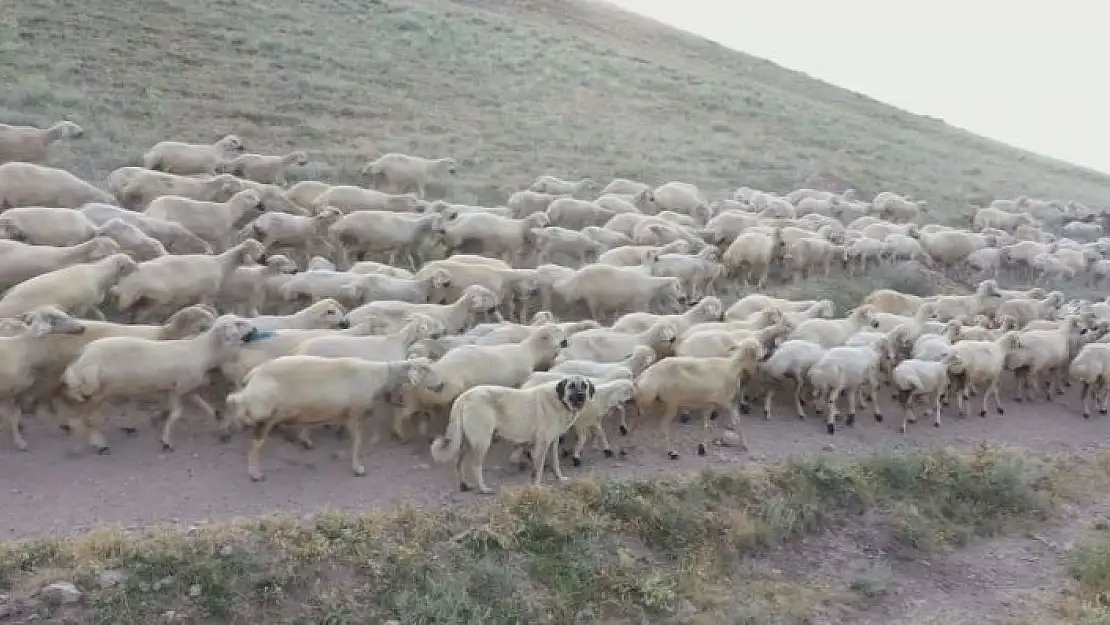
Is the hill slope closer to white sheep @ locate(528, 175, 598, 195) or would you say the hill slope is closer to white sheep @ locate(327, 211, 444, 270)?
white sheep @ locate(528, 175, 598, 195)

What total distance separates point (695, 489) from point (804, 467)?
1572 mm

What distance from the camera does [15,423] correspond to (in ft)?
32.8

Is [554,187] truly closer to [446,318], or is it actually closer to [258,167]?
[258,167]

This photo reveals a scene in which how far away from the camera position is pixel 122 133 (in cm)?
2192

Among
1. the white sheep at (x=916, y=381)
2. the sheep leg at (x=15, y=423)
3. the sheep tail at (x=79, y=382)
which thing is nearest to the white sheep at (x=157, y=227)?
the sheep leg at (x=15, y=423)

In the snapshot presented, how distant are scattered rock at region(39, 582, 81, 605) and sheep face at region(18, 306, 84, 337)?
3.32 m

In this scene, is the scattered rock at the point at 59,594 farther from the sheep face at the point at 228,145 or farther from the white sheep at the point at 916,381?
the sheep face at the point at 228,145

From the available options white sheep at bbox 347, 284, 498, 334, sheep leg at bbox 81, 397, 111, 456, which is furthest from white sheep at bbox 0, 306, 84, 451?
white sheep at bbox 347, 284, 498, 334

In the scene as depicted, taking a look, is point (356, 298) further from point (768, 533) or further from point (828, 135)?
point (828, 135)

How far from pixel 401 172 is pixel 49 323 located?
11691 millimetres

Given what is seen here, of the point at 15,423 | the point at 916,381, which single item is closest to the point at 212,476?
the point at 15,423

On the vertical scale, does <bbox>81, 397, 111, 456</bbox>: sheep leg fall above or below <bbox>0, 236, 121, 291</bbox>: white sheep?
below

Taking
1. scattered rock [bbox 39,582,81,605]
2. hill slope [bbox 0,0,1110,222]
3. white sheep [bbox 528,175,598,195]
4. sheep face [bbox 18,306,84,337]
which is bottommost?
hill slope [bbox 0,0,1110,222]

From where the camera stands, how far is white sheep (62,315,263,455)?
984cm
